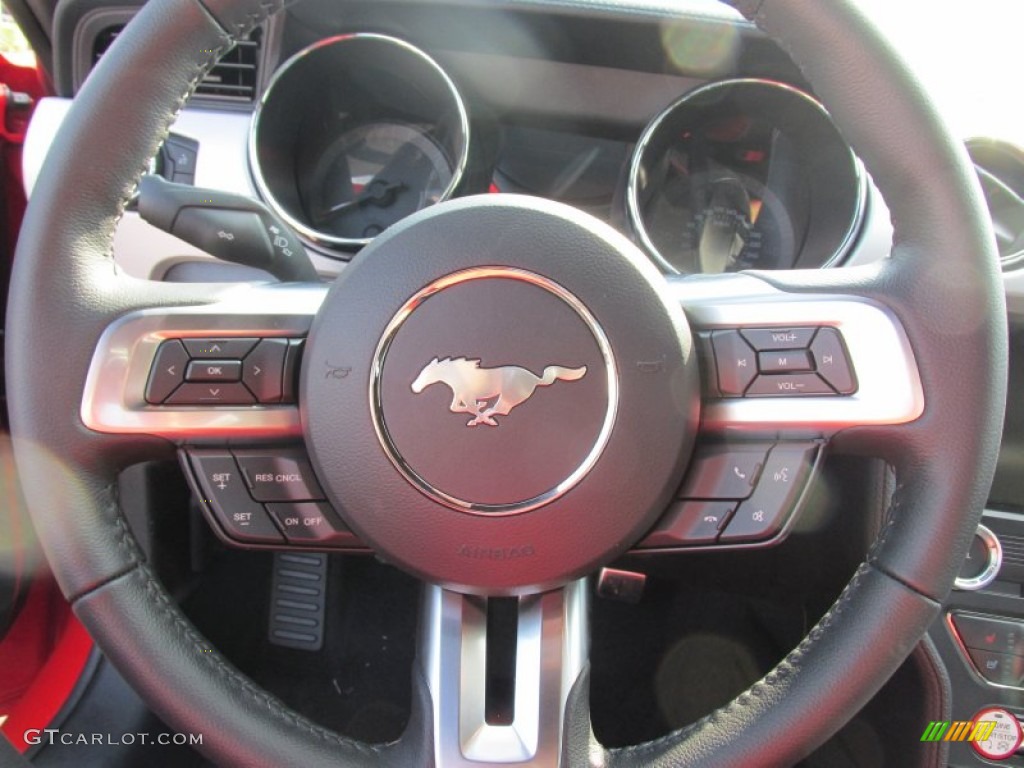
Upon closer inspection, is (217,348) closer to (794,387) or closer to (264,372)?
(264,372)

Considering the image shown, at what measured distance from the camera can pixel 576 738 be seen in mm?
868

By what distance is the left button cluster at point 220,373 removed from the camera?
893 millimetres

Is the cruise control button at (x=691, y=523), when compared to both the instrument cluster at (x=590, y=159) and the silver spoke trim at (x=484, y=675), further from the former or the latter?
the instrument cluster at (x=590, y=159)

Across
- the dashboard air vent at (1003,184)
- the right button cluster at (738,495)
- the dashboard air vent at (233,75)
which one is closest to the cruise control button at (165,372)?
the right button cluster at (738,495)

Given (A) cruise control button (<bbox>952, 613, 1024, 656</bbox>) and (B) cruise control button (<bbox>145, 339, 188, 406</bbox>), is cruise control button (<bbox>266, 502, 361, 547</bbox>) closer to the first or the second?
(B) cruise control button (<bbox>145, 339, 188, 406</bbox>)

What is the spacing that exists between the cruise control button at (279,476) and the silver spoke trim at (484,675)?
0.56 feet

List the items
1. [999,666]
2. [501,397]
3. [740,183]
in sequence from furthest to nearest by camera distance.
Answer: [740,183]
[999,666]
[501,397]

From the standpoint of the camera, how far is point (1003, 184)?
1433 millimetres

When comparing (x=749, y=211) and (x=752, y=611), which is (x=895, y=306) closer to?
(x=749, y=211)

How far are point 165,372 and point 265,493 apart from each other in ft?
0.50

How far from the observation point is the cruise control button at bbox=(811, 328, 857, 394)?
34.3 inches

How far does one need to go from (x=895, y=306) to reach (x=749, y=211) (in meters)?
0.73

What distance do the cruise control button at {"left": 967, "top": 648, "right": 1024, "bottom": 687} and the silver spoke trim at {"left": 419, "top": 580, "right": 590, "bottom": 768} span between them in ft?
2.70

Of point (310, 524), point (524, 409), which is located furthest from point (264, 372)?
point (524, 409)
